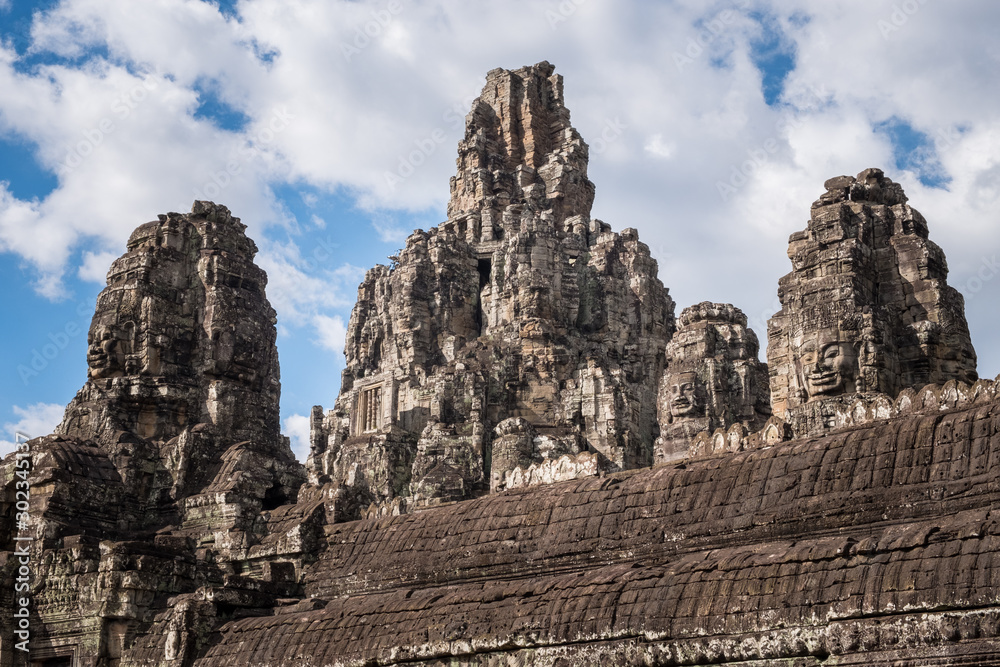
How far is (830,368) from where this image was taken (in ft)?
81.8

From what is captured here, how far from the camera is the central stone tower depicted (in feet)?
160

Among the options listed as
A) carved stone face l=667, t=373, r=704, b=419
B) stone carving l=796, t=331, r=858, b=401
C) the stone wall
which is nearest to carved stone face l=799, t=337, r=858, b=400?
stone carving l=796, t=331, r=858, b=401

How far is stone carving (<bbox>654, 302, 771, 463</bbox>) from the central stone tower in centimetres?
509

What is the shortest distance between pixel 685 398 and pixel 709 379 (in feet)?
→ 8.91

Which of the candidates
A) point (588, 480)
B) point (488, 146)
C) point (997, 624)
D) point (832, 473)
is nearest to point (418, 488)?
point (588, 480)

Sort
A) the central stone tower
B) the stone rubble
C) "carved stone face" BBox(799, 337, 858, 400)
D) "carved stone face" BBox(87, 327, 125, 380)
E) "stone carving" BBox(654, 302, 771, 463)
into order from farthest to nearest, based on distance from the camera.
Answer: the central stone tower < "stone carving" BBox(654, 302, 771, 463) < "carved stone face" BBox(87, 327, 125, 380) < "carved stone face" BBox(799, 337, 858, 400) < the stone rubble

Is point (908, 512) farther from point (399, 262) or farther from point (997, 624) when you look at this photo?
point (399, 262)

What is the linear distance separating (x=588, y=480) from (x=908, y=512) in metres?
5.95

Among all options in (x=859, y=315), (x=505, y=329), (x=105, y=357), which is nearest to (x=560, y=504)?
(x=859, y=315)

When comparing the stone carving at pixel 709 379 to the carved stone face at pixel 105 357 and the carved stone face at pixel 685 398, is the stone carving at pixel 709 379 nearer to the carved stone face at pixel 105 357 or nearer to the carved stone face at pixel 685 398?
the carved stone face at pixel 685 398

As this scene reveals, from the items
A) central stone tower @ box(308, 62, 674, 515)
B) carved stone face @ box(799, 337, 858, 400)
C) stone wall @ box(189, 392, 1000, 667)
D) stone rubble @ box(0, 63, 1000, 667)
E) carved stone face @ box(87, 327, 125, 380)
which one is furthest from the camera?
central stone tower @ box(308, 62, 674, 515)

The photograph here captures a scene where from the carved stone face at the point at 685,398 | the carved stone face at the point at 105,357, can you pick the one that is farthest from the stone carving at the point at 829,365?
the carved stone face at the point at 105,357

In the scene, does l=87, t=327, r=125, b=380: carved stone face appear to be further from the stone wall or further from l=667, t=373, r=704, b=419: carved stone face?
l=667, t=373, r=704, b=419: carved stone face

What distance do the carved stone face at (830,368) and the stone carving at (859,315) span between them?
0.07 feet
